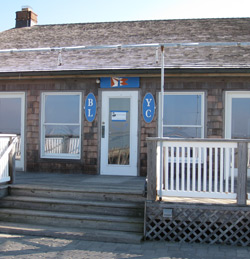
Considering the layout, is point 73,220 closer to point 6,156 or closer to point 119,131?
point 6,156

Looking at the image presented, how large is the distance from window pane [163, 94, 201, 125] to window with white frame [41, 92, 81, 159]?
7.30 ft

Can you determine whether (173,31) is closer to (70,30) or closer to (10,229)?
(70,30)

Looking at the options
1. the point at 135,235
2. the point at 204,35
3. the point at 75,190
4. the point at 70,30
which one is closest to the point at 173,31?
the point at 204,35

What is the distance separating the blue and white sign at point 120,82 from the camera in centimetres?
805

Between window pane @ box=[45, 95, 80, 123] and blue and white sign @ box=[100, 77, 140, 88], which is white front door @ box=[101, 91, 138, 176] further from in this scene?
window pane @ box=[45, 95, 80, 123]

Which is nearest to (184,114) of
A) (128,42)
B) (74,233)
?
(128,42)

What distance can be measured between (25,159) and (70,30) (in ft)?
17.1

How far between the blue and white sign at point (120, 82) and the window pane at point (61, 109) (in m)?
0.86

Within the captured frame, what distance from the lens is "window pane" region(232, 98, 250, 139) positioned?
7.88 metres

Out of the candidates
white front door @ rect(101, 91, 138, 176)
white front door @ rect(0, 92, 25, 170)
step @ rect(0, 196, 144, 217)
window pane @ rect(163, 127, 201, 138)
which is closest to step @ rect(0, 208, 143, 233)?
step @ rect(0, 196, 144, 217)

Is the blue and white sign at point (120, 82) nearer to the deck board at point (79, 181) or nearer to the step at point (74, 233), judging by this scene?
the deck board at point (79, 181)

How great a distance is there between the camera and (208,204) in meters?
5.20

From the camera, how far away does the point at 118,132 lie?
823 cm

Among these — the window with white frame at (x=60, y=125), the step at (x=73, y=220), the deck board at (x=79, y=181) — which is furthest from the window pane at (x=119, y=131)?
the step at (x=73, y=220)
